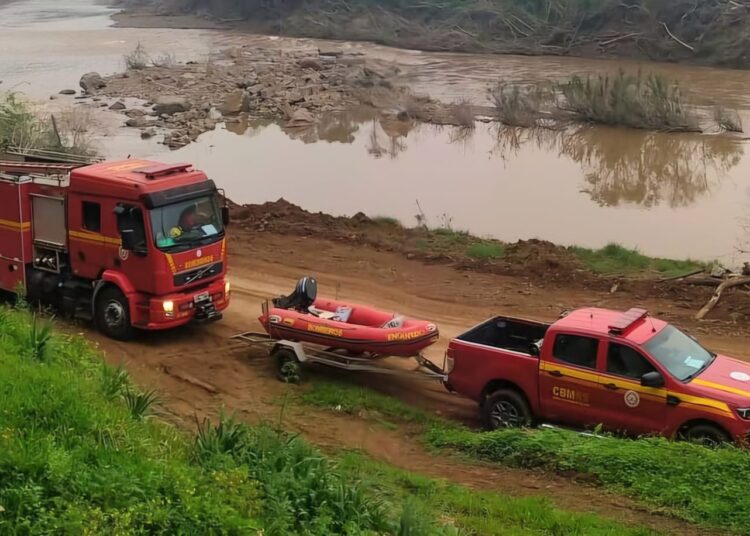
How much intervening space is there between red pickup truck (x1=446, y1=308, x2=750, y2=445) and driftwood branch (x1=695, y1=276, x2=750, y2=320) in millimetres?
5022

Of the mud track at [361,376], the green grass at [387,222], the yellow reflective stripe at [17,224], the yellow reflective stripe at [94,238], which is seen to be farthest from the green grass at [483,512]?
the green grass at [387,222]

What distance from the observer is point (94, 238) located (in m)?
14.7

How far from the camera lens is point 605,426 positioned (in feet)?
36.0

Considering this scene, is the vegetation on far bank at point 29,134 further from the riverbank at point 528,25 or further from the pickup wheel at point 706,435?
the riverbank at point 528,25

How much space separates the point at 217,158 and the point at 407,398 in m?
24.9

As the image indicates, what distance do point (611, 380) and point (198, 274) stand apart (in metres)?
6.87

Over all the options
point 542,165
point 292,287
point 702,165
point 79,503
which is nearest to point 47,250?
point 292,287

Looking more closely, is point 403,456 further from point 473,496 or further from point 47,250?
point 47,250

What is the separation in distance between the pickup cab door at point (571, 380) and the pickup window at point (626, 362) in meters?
0.17

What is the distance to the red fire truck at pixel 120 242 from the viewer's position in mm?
14055

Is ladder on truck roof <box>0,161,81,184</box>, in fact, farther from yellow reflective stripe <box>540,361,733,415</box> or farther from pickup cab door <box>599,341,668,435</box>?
pickup cab door <box>599,341,668,435</box>

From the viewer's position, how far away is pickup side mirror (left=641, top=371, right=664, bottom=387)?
10492 millimetres

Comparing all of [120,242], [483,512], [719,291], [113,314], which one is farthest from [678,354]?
[113,314]

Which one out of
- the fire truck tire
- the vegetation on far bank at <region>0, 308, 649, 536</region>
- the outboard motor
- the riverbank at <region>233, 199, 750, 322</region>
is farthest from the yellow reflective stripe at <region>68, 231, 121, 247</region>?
the riverbank at <region>233, 199, 750, 322</region>
